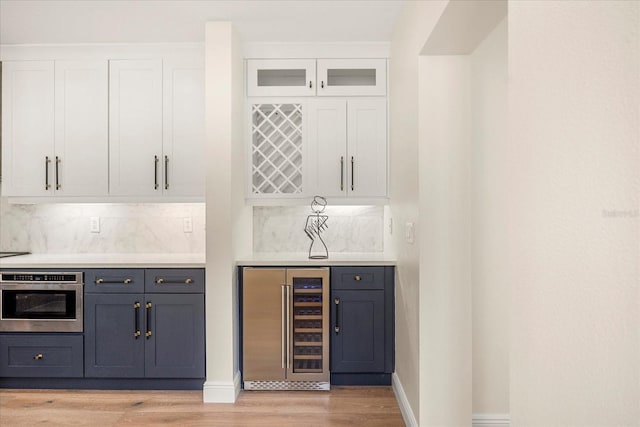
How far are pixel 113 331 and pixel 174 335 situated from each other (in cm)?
44

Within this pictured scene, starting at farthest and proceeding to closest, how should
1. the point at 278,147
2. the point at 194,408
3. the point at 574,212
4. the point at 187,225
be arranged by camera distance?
the point at 187,225 < the point at 278,147 < the point at 194,408 < the point at 574,212

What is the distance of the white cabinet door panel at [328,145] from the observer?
341cm

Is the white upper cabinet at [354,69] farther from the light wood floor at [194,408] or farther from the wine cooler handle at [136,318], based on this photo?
the light wood floor at [194,408]

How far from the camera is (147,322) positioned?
3.06 m

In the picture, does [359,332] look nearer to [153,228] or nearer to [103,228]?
[153,228]

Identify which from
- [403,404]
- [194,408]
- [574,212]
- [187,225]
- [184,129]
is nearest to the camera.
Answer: [574,212]

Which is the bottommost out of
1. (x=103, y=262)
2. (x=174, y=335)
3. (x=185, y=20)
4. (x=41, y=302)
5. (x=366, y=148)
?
(x=174, y=335)

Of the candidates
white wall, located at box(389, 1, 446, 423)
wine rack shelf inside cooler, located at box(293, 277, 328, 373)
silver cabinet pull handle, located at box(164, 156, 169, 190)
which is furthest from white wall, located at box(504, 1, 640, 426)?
silver cabinet pull handle, located at box(164, 156, 169, 190)

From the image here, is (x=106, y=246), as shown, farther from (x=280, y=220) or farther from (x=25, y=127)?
(x=280, y=220)

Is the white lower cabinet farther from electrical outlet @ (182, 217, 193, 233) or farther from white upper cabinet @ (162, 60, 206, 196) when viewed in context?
electrical outlet @ (182, 217, 193, 233)

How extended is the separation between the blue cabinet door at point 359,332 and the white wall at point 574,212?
2010 mm

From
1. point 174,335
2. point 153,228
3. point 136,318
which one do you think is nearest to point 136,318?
point 136,318

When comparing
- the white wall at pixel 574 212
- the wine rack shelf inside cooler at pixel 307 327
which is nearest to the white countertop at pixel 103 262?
the wine rack shelf inside cooler at pixel 307 327

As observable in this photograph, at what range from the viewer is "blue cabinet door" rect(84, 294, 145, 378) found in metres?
3.06
